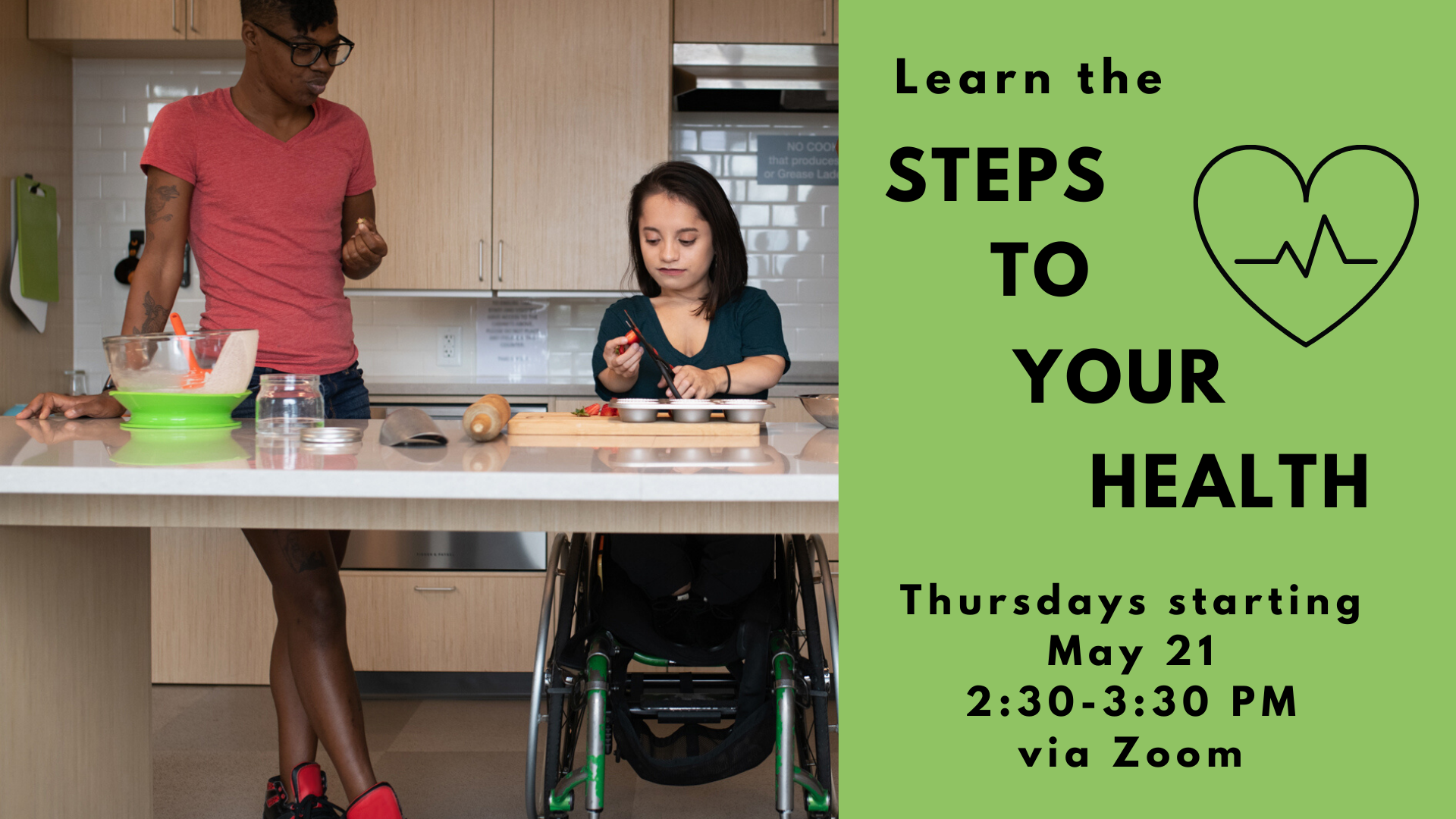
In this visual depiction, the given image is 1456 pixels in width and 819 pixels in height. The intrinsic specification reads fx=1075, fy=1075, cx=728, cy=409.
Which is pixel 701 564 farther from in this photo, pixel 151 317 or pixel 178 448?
pixel 151 317

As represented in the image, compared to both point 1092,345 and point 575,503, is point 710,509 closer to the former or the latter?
point 575,503

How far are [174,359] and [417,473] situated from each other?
0.60m

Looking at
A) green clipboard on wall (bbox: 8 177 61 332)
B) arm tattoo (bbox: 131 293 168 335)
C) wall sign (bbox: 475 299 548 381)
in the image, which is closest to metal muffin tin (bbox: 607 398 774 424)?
arm tattoo (bbox: 131 293 168 335)

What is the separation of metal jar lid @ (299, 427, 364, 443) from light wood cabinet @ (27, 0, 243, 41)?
91.2 inches

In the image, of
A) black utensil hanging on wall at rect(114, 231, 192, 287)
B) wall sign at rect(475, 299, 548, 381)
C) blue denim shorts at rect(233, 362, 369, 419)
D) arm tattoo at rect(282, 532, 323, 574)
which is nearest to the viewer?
arm tattoo at rect(282, 532, 323, 574)

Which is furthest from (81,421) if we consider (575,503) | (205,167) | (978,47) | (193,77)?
(193,77)

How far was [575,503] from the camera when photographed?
117 cm

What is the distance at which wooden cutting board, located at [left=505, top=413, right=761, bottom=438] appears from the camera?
137cm

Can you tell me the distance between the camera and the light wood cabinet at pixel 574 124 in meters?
3.12

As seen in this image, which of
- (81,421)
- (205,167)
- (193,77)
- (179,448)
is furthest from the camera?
(193,77)

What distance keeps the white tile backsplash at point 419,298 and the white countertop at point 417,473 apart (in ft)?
7.70

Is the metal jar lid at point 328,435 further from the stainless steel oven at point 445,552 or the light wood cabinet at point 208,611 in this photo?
the light wood cabinet at point 208,611

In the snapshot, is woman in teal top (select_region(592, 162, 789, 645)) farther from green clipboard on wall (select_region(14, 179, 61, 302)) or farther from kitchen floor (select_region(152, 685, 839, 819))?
green clipboard on wall (select_region(14, 179, 61, 302))

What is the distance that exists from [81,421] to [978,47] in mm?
1325
